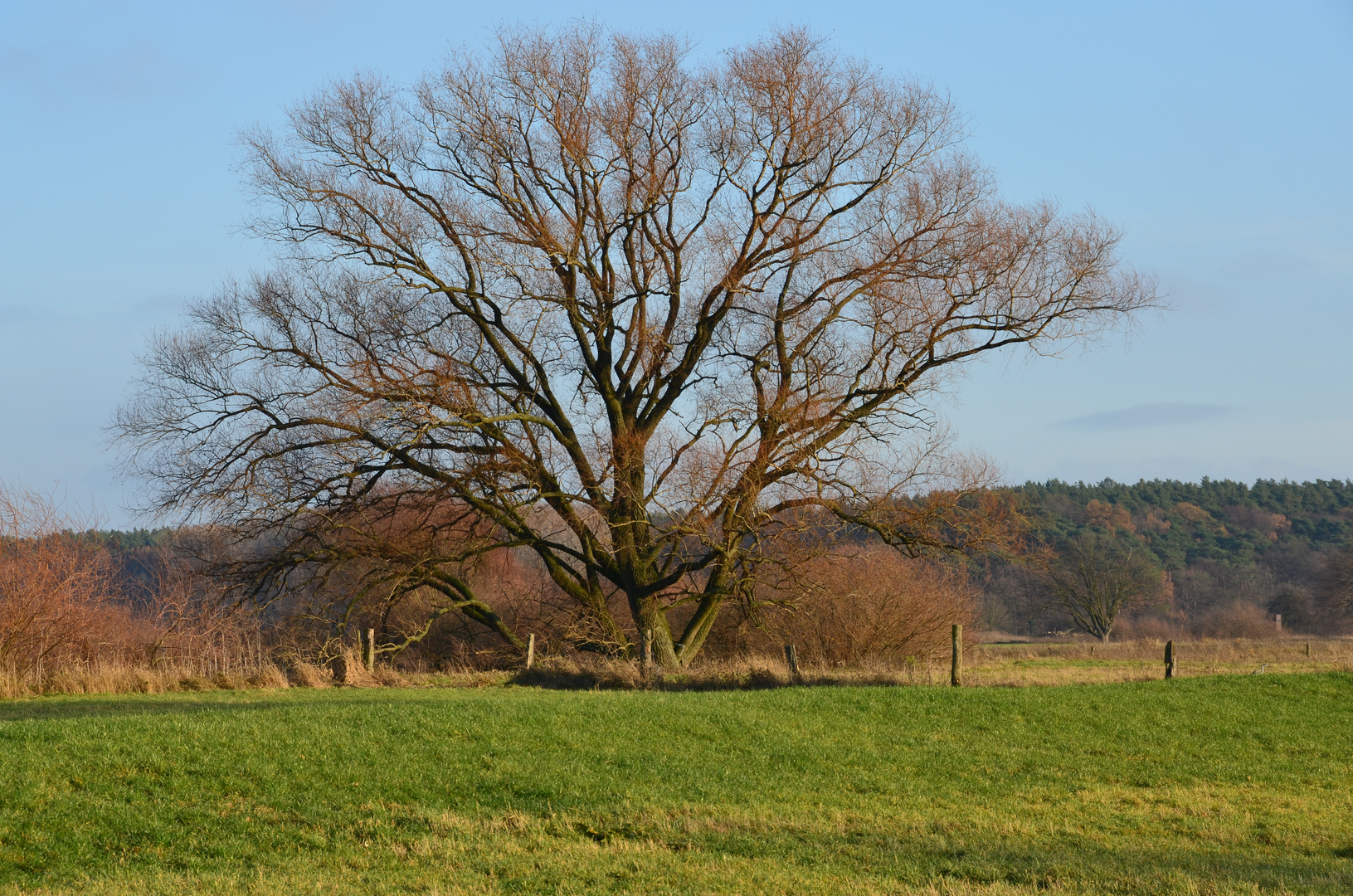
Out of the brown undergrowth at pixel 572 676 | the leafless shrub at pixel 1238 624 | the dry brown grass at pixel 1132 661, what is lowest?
the leafless shrub at pixel 1238 624

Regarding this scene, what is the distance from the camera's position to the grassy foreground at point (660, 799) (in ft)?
25.4

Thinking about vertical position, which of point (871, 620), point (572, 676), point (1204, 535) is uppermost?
point (1204, 535)

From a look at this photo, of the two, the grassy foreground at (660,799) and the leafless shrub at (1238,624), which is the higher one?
the grassy foreground at (660,799)

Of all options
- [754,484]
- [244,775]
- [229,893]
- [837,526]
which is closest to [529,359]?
[754,484]

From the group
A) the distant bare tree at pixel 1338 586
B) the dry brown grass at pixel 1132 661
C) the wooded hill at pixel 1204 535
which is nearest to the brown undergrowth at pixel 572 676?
the dry brown grass at pixel 1132 661

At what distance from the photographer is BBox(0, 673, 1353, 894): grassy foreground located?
7.75m

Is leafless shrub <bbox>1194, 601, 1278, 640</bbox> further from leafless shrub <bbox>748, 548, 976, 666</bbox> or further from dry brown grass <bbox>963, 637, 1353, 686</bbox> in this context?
leafless shrub <bbox>748, 548, 976, 666</bbox>

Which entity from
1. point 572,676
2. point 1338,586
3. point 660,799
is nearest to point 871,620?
point 572,676

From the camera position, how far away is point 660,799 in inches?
418

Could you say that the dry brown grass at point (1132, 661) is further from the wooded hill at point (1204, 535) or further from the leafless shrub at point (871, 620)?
the wooded hill at point (1204, 535)

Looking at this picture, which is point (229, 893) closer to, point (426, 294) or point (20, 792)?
point (20, 792)

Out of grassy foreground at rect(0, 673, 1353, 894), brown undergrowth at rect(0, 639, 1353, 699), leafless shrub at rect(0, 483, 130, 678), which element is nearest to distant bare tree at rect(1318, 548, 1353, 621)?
brown undergrowth at rect(0, 639, 1353, 699)

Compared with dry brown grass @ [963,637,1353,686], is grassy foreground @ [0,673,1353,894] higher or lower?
higher

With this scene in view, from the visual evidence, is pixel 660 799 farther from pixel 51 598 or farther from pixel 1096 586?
pixel 1096 586
